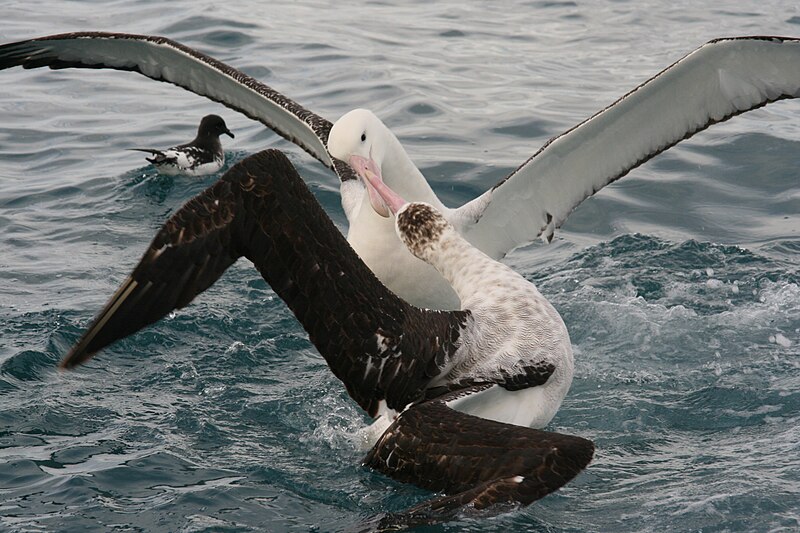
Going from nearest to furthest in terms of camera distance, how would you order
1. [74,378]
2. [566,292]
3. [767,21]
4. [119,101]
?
[74,378], [566,292], [119,101], [767,21]

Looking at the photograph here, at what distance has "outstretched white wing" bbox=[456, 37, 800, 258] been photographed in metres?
7.23

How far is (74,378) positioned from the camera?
6.86m

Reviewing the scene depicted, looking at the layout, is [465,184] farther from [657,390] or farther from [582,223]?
[657,390]

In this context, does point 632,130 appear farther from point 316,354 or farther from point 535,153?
point 316,354

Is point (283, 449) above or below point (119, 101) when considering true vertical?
below

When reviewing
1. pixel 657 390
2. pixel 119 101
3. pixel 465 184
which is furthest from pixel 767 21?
pixel 657 390

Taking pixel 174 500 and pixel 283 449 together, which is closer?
pixel 174 500

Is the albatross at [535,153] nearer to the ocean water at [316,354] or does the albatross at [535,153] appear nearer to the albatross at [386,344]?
the ocean water at [316,354]

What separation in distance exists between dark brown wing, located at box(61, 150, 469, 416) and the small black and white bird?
5.61m

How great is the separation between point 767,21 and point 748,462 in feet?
38.9

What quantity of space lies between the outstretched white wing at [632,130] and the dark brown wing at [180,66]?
1.22 meters

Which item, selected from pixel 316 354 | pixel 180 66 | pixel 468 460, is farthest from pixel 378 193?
pixel 180 66

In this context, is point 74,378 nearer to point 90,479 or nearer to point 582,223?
point 90,479

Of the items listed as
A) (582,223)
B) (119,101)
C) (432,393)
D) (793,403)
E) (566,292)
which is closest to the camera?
(432,393)
